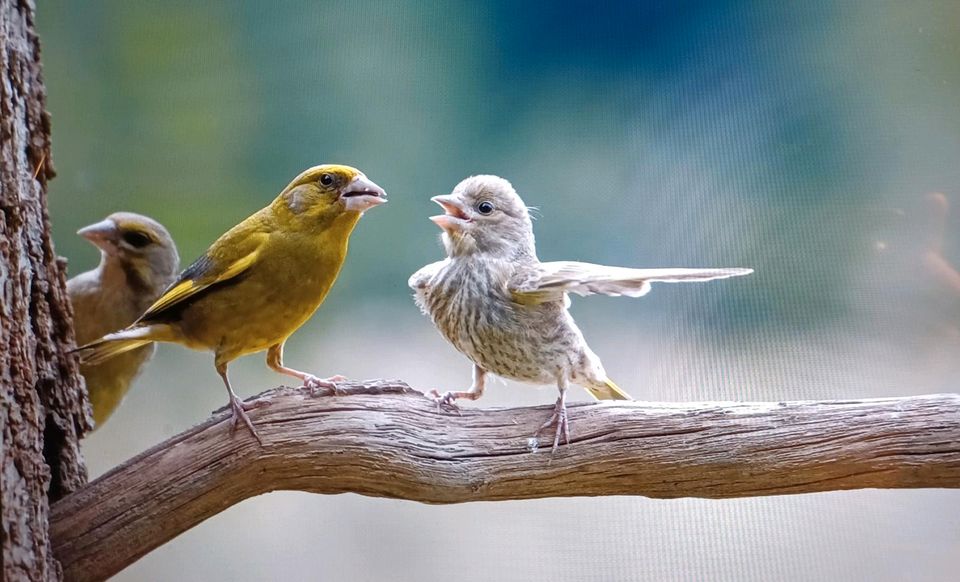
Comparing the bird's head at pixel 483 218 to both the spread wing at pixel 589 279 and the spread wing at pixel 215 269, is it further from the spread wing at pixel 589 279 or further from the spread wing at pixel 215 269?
the spread wing at pixel 215 269

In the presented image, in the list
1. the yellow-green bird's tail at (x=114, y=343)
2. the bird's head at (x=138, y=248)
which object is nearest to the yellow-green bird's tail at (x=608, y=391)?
the yellow-green bird's tail at (x=114, y=343)

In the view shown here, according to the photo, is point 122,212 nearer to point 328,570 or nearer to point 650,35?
point 328,570

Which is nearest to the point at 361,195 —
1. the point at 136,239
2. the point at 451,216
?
the point at 451,216

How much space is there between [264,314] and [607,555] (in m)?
1.23

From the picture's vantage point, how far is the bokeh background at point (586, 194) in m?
2.51

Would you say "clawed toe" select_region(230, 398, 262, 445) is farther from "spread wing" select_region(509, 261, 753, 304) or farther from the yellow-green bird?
"spread wing" select_region(509, 261, 753, 304)

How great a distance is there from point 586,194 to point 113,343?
1.50m

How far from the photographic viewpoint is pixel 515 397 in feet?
8.86

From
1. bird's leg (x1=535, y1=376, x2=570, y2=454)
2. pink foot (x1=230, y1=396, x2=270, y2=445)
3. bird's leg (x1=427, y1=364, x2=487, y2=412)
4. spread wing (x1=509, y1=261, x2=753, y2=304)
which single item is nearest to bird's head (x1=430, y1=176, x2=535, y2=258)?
spread wing (x1=509, y1=261, x2=753, y2=304)

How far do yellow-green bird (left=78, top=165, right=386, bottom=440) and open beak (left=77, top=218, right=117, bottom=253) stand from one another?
434mm

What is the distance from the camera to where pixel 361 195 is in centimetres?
226

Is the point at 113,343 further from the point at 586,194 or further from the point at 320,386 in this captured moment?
the point at 586,194

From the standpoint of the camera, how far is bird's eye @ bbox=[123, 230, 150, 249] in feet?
8.70

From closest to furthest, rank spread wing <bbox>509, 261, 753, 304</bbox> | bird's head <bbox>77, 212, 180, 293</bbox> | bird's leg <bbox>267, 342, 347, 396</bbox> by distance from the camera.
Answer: spread wing <bbox>509, 261, 753, 304</bbox>
bird's leg <bbox>267, 342, 347, 396</bbox>
bird's head <bbox>77, 212, 180, 293</bbox>
